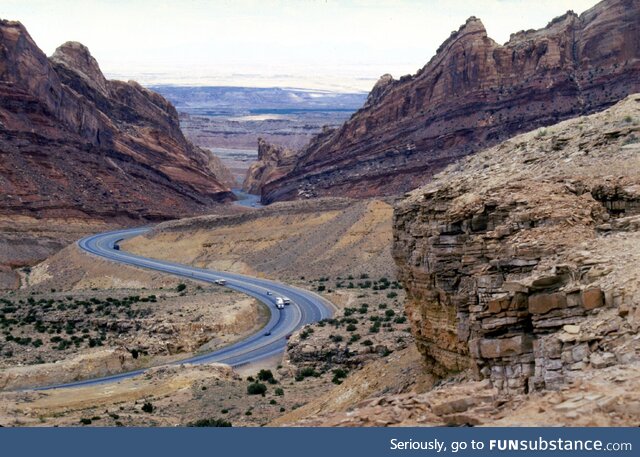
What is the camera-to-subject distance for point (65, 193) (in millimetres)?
117000

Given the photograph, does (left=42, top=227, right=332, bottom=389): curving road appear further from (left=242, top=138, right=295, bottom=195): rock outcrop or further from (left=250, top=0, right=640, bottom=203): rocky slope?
(left=242, top=138, right=295, bottom=195): rock outcrop

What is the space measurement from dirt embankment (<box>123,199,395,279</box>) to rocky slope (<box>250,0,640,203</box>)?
14.5 m

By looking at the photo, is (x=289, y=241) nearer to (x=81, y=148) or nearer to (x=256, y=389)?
(x=81, y=148)

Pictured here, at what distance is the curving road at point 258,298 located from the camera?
1935 inches

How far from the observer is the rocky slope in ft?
361

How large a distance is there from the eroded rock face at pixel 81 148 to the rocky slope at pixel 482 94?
22.2 metres

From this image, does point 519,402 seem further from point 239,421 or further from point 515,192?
point 239,421

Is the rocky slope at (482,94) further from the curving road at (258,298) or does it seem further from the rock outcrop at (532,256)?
the rock outcrop at (532,256)

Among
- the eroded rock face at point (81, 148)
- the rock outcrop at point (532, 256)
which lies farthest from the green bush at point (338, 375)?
the eroded rock face at point (81, 148)

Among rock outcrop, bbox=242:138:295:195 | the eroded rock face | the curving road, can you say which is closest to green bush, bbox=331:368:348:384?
the curving road

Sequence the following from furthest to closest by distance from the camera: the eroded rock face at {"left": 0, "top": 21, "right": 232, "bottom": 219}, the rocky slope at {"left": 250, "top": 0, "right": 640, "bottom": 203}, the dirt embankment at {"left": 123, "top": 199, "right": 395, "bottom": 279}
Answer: the eroded rock face at {"left": 0, "top": 21, "right": 232, "bottom": 219}, the rocky slope at {"left": 250, "top": 0, "right": 640, "bottom": 203}, the dirt embankment at {"left": 123, "top": 199, "right": 395, "bottom": 279}

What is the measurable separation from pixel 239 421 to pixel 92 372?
16.5 meters

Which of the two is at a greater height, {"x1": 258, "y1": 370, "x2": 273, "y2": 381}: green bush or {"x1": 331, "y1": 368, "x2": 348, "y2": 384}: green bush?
{"x1": 331, "y1": 368, "x2": 348, "y2": 384}: green bush

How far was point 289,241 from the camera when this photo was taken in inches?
3797
